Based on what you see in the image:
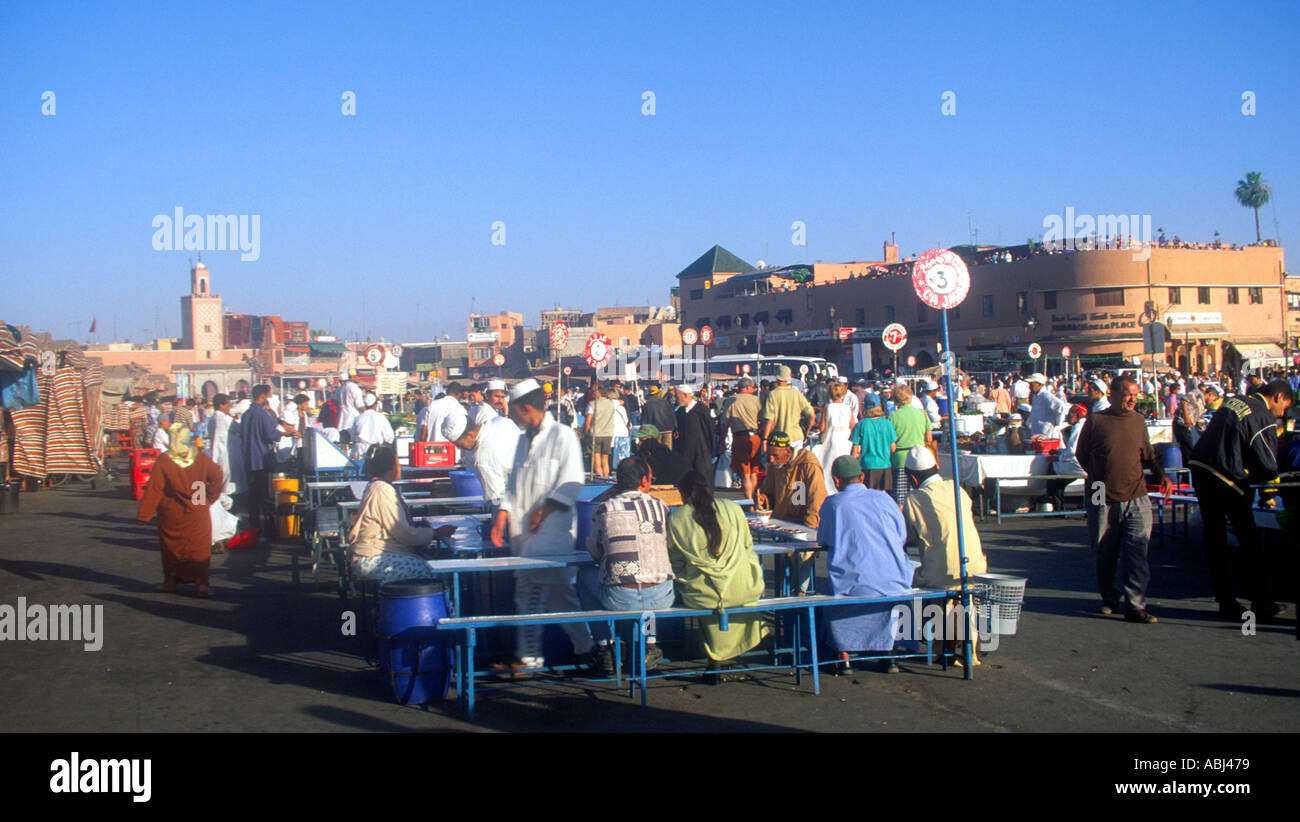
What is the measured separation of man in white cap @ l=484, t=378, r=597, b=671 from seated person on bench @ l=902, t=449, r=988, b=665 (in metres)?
2.35

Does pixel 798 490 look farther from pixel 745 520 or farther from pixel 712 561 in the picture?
pixel 712 561

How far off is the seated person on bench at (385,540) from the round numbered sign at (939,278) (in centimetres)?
405

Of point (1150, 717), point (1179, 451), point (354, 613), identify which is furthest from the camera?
point (1179, 451)

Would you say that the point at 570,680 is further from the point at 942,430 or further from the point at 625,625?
the point at 942,430

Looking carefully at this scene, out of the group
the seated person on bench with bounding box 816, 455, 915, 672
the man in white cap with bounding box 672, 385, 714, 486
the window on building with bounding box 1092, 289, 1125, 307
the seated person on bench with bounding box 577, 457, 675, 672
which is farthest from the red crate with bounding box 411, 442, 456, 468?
the window on building with bounding box 1092, 289, 1125, 307

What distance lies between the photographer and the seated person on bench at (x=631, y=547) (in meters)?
6.11

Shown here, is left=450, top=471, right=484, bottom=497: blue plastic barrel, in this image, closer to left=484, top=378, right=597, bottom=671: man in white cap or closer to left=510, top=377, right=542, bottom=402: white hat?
left=510, top=377, right=542, bottom=402: white hat

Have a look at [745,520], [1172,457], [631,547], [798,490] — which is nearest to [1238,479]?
[798,490]

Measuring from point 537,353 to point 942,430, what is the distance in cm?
6587

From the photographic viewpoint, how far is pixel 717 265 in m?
78.1
